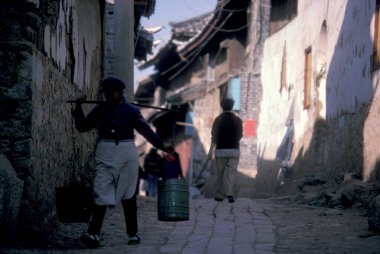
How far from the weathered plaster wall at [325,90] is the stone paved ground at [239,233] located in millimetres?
2058

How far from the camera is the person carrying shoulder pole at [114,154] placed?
6.35 metres

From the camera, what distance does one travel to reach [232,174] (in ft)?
37.3

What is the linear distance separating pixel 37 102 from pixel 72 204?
103 centimetres

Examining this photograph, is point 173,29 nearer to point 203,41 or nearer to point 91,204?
point 203,41

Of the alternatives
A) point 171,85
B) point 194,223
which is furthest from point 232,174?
point 171,85

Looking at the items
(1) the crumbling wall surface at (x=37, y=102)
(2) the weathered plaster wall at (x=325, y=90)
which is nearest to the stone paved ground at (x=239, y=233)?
(1) the crumbling wall surface at (x=37, y=102)

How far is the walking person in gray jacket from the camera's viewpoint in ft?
37.2

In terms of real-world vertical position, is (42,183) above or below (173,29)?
below

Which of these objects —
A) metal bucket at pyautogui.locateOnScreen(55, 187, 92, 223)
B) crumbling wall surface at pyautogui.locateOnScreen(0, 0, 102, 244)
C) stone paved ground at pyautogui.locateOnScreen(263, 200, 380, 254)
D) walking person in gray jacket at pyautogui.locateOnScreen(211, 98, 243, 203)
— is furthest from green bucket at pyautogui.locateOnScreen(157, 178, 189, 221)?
walking person in gray jacket at pyautogui.locateOnScreen(211, 98, 243, 203)

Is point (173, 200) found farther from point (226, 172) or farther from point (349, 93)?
point (349, 93)

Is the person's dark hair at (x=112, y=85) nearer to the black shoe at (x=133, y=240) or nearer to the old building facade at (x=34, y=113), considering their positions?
the old building facade at (x=34, y=113)

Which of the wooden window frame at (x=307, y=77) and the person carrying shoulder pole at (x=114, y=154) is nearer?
the person carrying shoulder pole at (x=114, y=154)

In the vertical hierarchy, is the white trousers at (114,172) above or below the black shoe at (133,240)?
above

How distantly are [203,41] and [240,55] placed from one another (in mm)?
1863
